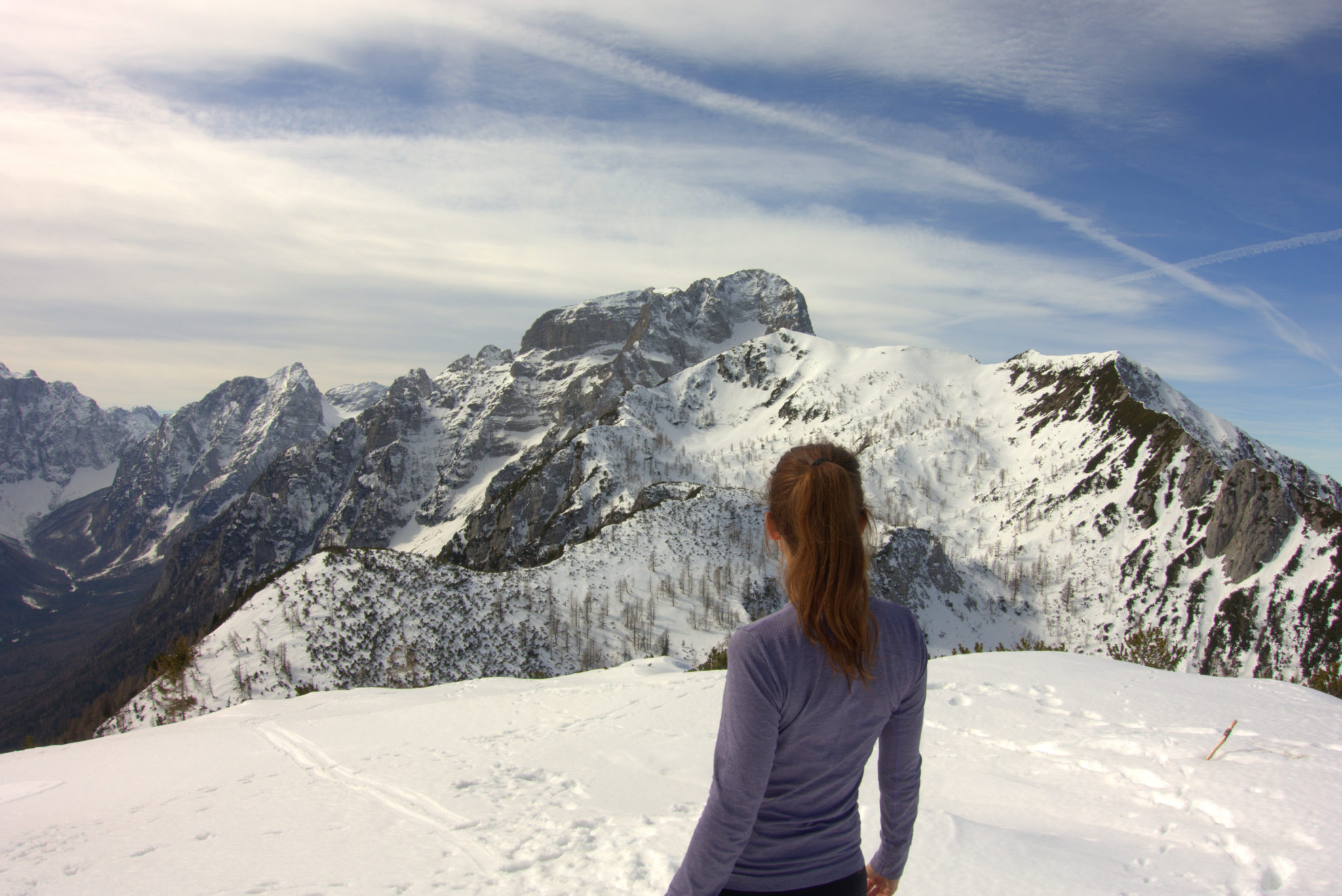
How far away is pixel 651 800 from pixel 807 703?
5.37 metres

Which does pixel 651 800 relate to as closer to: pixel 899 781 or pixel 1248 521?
pixel 899 781

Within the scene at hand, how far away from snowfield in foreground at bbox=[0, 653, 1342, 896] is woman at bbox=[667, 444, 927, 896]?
3057 mm

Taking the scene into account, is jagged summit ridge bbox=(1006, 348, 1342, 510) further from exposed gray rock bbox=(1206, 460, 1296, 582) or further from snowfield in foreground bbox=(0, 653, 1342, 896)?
snowfield in foreground bbox=(0, 653, 1342, 896)

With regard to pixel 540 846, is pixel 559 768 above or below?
below

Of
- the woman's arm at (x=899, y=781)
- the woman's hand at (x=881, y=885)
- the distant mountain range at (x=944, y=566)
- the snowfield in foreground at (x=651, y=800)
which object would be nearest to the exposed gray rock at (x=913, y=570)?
the distant mountain range at (x=944, y=566)

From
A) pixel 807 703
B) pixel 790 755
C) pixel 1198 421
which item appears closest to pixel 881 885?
pixel 790 755

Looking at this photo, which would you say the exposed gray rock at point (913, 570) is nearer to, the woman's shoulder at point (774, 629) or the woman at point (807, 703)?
the woman at point (807, 703)

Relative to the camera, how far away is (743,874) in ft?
8.39

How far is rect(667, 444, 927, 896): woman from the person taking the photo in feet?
7.73

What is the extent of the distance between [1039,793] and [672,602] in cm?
5145

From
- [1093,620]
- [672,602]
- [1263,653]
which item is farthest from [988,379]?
[672,602]

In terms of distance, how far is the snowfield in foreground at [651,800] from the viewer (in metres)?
Answer: 5.12

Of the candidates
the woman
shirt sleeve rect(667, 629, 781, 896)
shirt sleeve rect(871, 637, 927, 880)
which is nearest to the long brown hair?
the woman

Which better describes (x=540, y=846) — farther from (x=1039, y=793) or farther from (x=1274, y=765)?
(x=1274, y=765)
